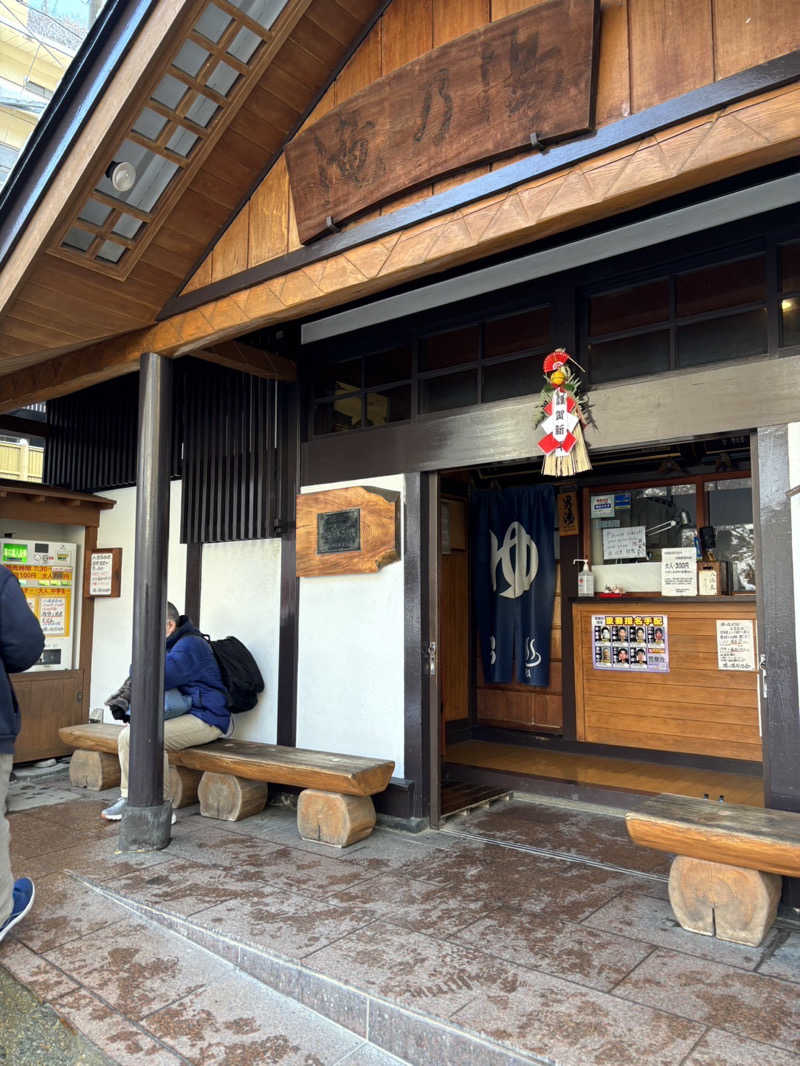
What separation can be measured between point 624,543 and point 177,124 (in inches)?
198

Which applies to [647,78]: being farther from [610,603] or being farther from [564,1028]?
[610,603]

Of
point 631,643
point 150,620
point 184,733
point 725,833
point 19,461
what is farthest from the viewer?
point 19,461

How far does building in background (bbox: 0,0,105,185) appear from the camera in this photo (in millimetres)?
13016

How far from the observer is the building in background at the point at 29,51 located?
13.0 meters

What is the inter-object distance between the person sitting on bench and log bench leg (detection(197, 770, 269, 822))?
0.30m

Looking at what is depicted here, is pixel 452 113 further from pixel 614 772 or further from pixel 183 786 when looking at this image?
pixel 614 772

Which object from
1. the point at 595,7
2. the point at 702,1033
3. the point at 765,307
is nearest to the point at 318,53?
the point at 595,7

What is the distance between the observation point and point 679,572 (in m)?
6.46

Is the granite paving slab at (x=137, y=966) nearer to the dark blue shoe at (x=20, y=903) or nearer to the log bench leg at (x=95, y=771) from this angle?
the dark blue shoe at (x=20, y=903)

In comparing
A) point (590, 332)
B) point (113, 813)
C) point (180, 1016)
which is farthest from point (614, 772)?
point (180, 1016)

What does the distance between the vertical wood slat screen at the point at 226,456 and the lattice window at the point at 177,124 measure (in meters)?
1.74

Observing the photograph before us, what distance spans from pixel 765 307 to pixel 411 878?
11.2 ft

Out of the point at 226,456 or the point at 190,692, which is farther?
the point at 226,456

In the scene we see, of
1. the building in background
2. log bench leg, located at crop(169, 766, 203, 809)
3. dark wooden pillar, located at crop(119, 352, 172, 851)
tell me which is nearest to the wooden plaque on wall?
dark wooden pillar, located at crop(119, 352, 172, 851)
